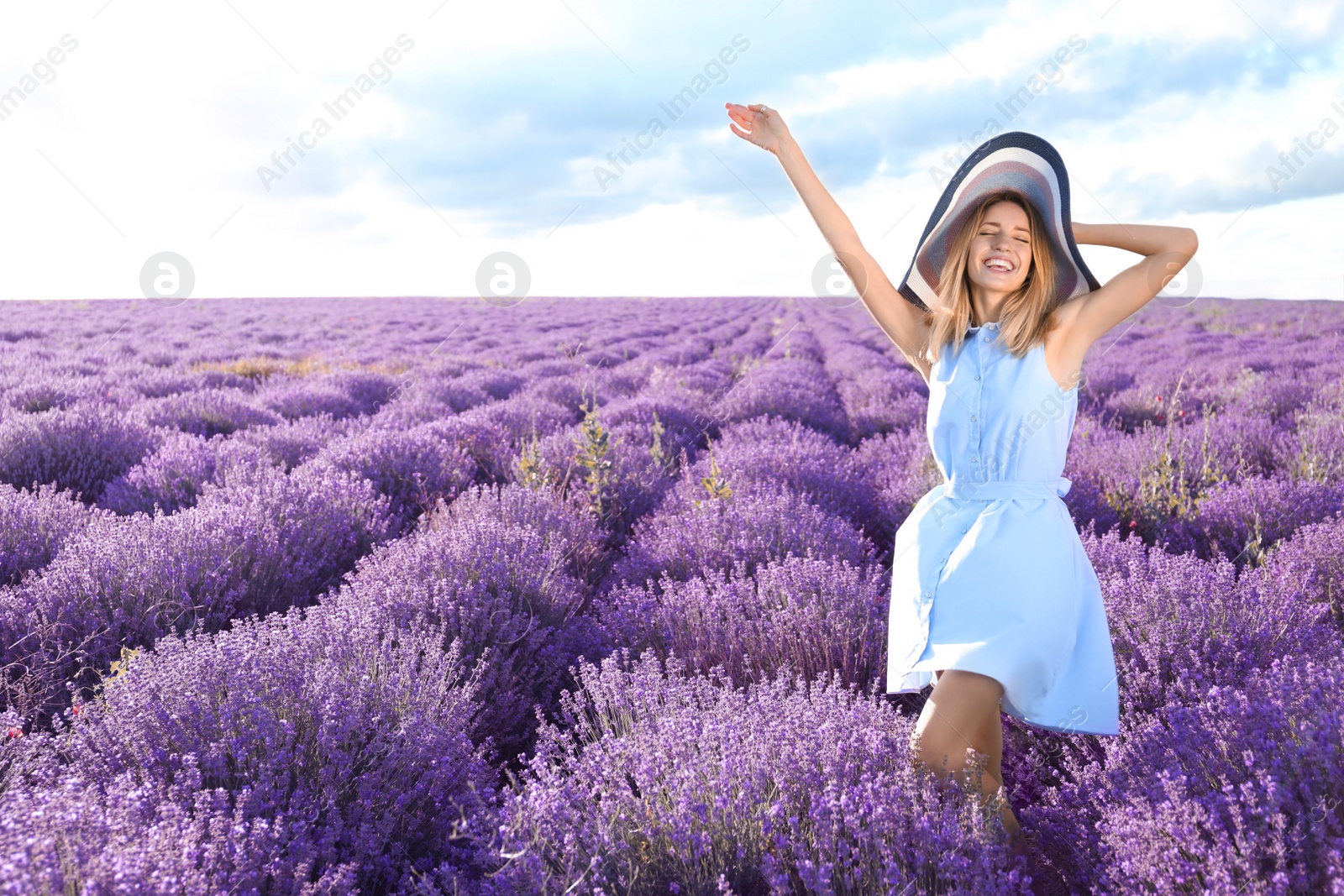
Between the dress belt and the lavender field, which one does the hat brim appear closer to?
the dress belt

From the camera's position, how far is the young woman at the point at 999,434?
5.36 ft

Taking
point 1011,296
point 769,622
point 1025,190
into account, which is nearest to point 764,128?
point 1025,190

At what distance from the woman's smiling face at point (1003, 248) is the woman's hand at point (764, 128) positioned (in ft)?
2.04

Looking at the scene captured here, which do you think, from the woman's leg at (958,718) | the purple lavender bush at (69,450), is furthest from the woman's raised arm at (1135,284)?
the purple lavender bush at (69,450)

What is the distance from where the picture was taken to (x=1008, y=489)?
5.83 feet

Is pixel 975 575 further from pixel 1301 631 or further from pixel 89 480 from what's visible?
pixel 89 480

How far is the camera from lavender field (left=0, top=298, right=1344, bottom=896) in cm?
135

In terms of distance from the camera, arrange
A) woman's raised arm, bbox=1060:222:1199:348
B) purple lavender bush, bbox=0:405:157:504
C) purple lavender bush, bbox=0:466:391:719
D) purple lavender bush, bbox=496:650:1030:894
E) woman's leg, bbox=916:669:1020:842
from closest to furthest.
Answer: purple lavender bush, bbox=496:650:1030:894 → woman's leg, bbox=916:669:1020:842 → woman's raised arm, bbox=1060:222:1199:348 → purple lavender bush, bbox=0:466:391:719 → purple lavender bush, bbox=0:405:157:504

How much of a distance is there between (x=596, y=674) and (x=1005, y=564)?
3.62ft

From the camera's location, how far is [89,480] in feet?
15.1

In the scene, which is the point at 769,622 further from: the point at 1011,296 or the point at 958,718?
the point at 1011,296

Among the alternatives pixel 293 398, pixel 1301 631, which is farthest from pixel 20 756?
pixel 293 398

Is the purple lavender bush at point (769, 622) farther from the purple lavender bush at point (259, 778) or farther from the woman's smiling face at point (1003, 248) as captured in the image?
the woman's smiling face at point (1003, 248)

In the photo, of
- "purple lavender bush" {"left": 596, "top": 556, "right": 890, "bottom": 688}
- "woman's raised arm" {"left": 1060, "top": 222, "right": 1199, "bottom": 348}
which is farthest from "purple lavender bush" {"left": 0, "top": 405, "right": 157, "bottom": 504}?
"woman's raised arm" {"left": 1060, "top": 222, "right": 1199, "bottom": 348}
